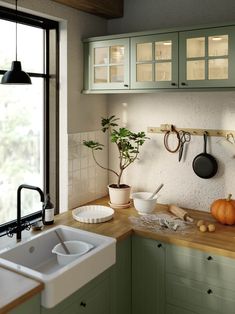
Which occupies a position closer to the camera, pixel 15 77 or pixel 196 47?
pixel 15 77

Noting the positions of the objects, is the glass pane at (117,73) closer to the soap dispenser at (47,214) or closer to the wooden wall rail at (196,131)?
the wooden wall rail at (196,131)

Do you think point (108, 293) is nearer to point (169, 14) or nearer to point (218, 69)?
point (218, 69)

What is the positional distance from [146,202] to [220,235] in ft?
1.94

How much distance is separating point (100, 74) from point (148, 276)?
4.99ft

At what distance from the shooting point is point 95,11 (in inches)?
114

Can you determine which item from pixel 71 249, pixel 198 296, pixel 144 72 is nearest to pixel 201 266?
pixel 198 296

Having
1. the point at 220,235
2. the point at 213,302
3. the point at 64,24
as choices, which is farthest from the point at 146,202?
the point at 64,24

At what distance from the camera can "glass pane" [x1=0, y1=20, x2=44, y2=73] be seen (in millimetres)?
2480

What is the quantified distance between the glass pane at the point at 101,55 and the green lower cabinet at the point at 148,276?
1.34 metres

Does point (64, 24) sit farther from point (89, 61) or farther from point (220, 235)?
point (220, 235)

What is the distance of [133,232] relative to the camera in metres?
2.48

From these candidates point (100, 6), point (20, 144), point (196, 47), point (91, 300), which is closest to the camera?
point (91, 300)

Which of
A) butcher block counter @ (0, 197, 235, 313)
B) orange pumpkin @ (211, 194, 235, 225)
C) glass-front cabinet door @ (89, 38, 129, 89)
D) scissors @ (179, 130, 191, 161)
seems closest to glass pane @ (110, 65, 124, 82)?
glass-front cabinet door @ (89, 38, 129, 89)

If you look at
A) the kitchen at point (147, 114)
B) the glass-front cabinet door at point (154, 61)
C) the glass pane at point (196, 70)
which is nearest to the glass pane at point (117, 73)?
the glass-front cabinet door at point (154, 61)
